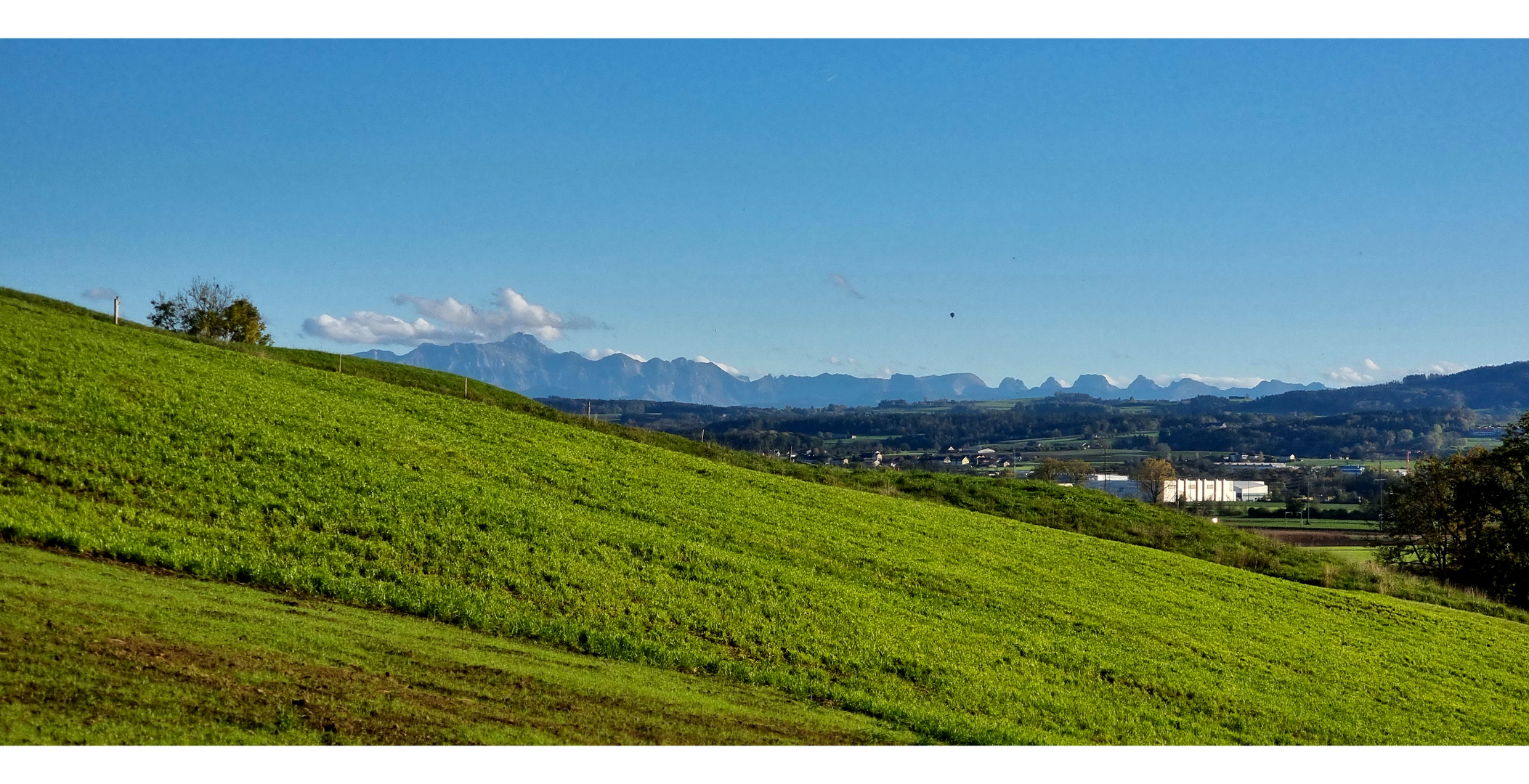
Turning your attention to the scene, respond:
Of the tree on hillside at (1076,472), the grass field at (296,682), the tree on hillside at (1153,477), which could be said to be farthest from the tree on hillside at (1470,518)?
the tree on hillside at (1076,472)

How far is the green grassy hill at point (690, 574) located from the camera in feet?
61.9

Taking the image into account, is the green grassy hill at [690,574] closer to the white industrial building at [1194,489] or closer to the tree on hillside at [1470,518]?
the tree on hillside at [1470,518]

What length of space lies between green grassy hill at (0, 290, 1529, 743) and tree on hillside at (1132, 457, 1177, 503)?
107071 mm

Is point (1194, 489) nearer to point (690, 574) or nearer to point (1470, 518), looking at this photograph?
point (1470, 518)

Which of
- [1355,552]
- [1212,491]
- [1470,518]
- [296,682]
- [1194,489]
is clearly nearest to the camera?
[296,682]

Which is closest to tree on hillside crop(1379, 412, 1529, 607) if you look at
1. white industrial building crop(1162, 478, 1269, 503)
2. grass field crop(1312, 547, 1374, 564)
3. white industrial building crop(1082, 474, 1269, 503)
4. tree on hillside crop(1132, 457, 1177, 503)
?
grass field crop(1312, 547, 1374, 564)

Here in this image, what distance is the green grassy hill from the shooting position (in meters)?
18.9

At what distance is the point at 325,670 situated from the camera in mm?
12906

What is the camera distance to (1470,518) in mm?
61656

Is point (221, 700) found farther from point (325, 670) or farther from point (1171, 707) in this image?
point (1171, 707)

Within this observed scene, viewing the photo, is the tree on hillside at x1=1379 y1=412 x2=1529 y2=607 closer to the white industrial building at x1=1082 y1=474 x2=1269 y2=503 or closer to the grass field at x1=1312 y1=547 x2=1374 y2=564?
the grass field at x1=1312 y1=547 x2=1374 y2=564

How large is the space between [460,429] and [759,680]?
2626 centimetres

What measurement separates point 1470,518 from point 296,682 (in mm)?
71282

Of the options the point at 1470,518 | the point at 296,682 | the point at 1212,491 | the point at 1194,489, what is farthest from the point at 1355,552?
the point at 296,682
